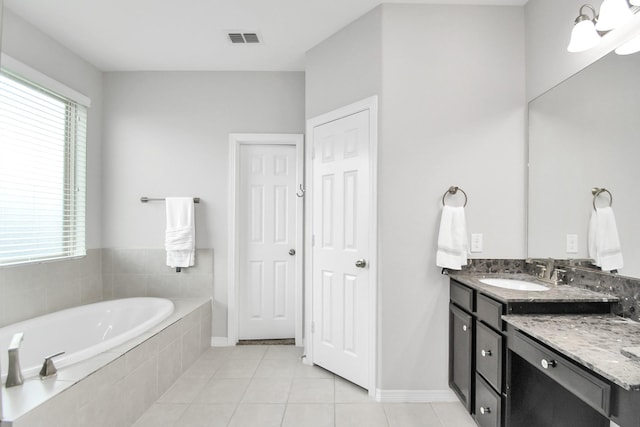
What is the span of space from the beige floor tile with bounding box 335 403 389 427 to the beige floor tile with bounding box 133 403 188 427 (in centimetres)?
101

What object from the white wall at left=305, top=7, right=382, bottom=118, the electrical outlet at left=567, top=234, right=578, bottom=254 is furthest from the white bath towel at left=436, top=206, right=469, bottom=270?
the white wall at left=305, top=7, right=382, bottom=118

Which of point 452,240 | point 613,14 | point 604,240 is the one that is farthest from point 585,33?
point 452,240

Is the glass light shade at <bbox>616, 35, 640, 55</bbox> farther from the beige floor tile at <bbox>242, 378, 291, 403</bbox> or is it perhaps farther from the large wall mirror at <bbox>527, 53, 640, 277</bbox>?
the beige floor tile at <bbox>242, 378, 291, 403</bbox>

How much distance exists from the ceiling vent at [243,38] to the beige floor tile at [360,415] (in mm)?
2799

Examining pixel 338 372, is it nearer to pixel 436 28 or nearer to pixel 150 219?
pixel 150 219

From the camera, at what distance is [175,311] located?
2.69 m

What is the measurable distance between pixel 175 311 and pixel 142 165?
146 cm

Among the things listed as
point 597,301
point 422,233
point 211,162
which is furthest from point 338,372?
point 211,162

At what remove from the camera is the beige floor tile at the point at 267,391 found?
2.15m

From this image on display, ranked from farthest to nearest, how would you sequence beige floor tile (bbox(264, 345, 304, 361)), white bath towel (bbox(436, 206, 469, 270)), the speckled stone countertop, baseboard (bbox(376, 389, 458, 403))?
beige floor tile (bbox(264, 345, 304, 361)), baseboard (bbox(376, 389, 458, 403)), white bath towel (bbox(436, 206, 469, 270)), the speckled stone countertop

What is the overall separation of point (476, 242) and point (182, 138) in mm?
2764

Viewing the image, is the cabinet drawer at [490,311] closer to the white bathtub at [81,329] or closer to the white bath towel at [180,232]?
the white bathtub at [81,329]

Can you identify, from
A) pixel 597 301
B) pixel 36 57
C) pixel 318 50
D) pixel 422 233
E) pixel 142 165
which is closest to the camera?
pixel 597 301

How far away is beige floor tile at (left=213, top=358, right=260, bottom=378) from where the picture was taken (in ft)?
8.17
